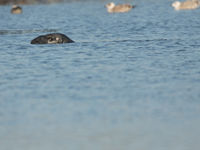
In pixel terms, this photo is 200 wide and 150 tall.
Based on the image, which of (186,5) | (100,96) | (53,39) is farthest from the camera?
(186,5)

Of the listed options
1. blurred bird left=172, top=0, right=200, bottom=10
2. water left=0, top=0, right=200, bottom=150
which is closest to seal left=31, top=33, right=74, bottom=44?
water left=0, top=0, right=200, bottom=150

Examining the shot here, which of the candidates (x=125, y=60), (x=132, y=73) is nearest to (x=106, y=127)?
(x=132, y=73)

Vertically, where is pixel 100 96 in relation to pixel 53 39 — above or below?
above

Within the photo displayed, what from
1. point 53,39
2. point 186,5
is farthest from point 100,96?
point 186,5

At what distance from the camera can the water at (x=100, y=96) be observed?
9625 millimetres

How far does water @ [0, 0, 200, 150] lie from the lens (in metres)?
9.62

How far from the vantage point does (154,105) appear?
1158cm

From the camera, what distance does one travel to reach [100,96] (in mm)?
12523

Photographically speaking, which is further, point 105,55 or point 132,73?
point 105,55

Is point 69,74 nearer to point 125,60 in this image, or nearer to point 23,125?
point 125,60

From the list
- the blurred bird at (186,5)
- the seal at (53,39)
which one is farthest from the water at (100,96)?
the blurred bird at (186,5)

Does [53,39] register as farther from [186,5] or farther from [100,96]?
[186,5]

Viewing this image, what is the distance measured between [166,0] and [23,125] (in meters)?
52.9

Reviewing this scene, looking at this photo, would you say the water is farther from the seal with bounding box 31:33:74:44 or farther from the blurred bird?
the blurred bird
